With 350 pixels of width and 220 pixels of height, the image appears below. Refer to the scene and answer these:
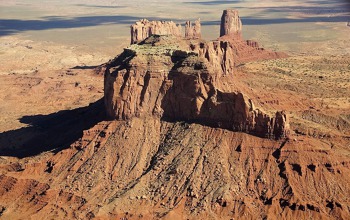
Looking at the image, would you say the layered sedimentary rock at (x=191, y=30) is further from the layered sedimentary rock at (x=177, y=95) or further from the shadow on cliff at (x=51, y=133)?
the layered sedimentary rock at (x=177, y=95)

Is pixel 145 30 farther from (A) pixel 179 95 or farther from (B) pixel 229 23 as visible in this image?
(A) pixel 179 95

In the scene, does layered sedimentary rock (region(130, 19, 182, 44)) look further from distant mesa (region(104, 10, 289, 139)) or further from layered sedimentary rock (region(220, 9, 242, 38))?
distant mesa (region(104, 10, 289, 139))

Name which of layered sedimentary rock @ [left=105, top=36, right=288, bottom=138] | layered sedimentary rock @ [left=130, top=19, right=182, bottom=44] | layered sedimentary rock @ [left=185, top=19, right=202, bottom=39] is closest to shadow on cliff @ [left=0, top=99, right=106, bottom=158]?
layered sedimentary rock @ [left=105, top=36, right=288, bottom=138]

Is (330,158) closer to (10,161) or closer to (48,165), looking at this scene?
(48,165)

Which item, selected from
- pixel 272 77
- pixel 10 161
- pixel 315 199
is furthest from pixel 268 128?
pixel 272 77

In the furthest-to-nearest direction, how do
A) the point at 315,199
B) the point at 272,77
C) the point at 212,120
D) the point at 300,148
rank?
the point at 272,77 < the point at 212,120 < the point at 300,148 < the point at 315,199

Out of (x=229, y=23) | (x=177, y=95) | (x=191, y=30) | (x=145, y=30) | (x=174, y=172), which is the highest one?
(x=229, y=23)

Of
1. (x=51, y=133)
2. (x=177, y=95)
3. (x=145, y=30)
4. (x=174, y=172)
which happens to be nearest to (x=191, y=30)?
(x=145, y=30)
